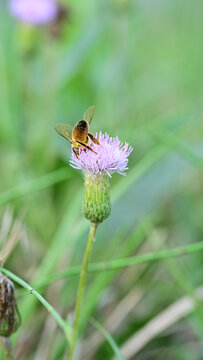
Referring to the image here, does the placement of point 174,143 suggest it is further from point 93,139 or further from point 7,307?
point 7,307

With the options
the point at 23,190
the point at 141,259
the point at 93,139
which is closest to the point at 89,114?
the point at 93,139

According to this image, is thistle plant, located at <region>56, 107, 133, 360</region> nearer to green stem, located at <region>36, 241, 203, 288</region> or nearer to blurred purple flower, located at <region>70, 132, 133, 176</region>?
blurred purple flower, located at <region>70, 132, 133, 176</region>

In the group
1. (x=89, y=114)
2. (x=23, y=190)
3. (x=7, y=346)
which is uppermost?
(x=23, y=190)

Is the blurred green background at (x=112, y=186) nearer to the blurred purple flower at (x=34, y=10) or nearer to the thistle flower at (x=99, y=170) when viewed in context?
the blurred purple flower at (x=34, y=10)

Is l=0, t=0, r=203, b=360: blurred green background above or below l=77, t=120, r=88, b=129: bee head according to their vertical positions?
above

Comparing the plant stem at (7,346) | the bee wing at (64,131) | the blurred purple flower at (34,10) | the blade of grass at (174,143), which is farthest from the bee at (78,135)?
the blurred purple flower at (34,10)

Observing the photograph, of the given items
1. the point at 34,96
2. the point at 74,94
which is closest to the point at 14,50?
the point at 34,96

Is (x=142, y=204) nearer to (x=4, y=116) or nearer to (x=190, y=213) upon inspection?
(x=190, y=213)

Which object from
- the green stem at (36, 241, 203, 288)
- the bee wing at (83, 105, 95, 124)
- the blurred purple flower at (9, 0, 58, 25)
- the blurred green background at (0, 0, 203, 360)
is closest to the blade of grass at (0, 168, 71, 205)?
the blurred green background at (0, 0, 203, 360)
